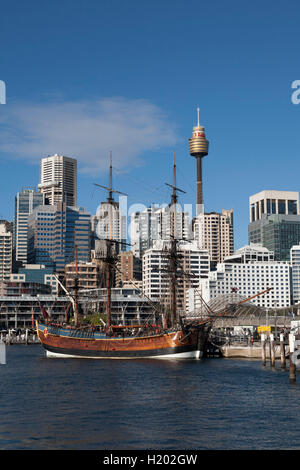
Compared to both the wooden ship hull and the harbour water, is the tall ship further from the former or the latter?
the harbour water

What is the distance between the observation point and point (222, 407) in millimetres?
52344

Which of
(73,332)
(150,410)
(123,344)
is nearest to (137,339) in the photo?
(123,344)

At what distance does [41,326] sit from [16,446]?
314 feet

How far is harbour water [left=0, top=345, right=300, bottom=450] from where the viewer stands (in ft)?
129

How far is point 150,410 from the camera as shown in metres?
51.0

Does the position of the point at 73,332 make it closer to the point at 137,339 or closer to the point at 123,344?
the point at 123,344

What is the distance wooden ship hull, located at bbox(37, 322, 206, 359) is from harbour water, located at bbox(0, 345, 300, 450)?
83.1 ft

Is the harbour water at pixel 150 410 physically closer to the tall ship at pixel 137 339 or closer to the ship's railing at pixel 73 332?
the tall ship at pixel 137 339

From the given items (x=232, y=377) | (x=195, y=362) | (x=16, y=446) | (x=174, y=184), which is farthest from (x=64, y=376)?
(x=174, y=184)

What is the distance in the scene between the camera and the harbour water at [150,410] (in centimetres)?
3925

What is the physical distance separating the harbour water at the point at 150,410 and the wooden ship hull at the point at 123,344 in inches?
997

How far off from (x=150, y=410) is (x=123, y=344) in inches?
2538

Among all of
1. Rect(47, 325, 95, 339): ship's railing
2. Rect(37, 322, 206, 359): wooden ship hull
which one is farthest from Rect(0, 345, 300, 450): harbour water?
Rect(47, 325, 95, 339): ship's railing

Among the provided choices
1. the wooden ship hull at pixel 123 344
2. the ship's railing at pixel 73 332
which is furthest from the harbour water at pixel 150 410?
the ship's railing at pixel 73 332
